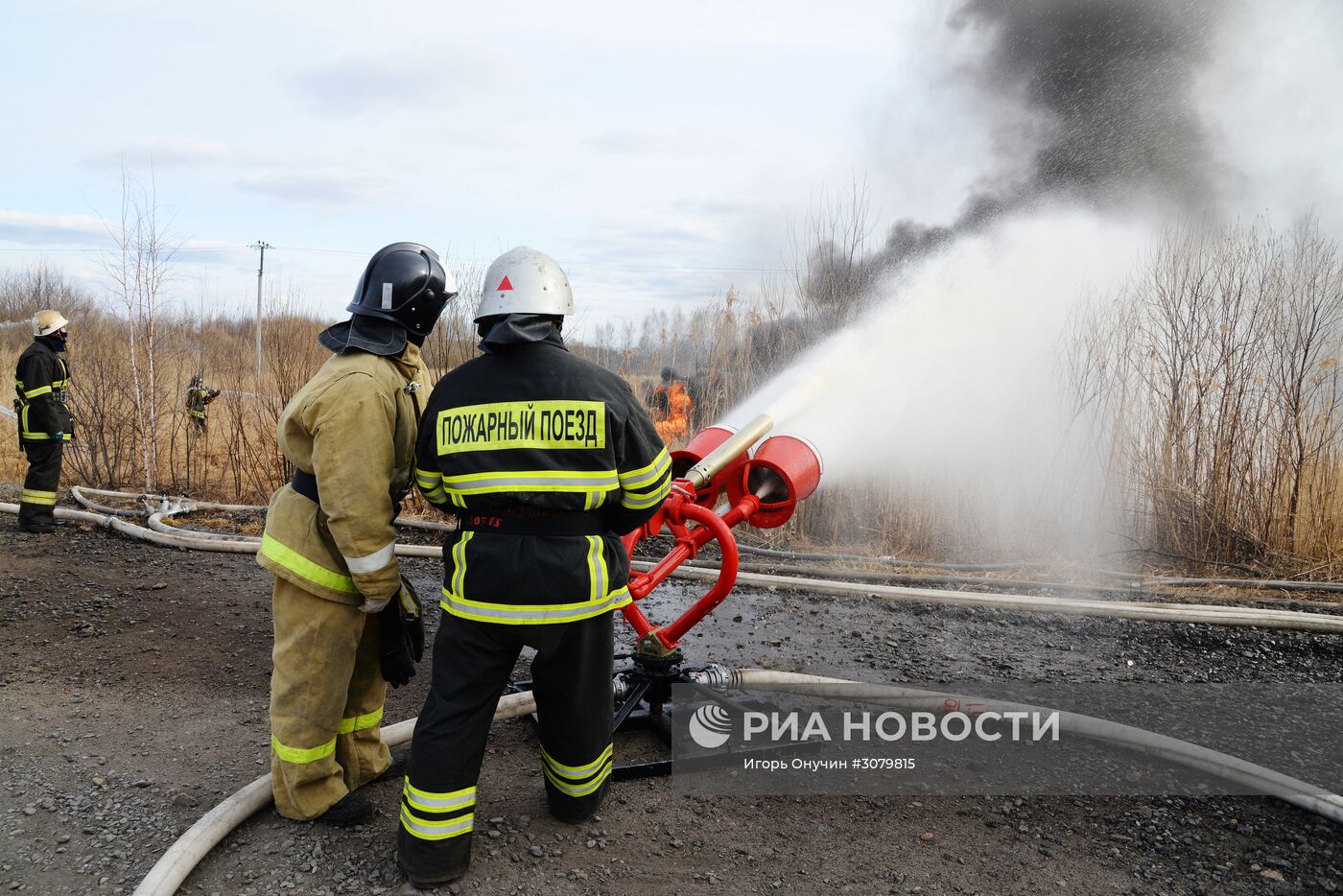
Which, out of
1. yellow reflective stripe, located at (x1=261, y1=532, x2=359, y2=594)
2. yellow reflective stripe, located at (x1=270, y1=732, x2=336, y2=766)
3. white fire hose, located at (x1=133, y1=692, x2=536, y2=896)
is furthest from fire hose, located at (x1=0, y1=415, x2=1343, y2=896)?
yellow reflective stripe, located at (x1=261, y1=532, x2=359, y2=594)

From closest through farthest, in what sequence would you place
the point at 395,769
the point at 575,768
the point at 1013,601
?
the point at 575,768, the point at 395,769, the point at 1013,601

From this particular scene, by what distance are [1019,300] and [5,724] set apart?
8.08m

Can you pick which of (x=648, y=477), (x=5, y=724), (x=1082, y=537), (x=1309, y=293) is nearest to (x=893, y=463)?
(x=1082, y=537)

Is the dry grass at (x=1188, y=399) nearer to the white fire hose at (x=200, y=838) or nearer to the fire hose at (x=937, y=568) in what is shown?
the fire hose at (x=937, y=568)

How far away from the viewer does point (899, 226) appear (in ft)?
31.1

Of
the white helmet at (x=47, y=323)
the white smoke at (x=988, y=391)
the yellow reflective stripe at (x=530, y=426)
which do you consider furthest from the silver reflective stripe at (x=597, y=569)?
the white helmet at (x=47, y=323)

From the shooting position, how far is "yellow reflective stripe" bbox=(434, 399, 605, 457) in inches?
102

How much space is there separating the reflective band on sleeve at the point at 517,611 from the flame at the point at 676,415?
231 inches

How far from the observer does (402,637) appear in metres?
3.04

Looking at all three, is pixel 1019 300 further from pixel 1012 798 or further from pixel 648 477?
pixel 648 477

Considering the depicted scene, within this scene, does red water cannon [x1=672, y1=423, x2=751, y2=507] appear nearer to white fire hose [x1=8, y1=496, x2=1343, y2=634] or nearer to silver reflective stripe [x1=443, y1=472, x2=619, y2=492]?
silver reflective stripe [x1=443, y1=472, x2=619, y2=492]

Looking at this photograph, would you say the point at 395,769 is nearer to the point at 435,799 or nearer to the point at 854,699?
the point at 435,799

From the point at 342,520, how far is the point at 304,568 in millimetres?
288

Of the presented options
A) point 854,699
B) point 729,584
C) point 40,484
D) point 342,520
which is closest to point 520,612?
point 342,520
